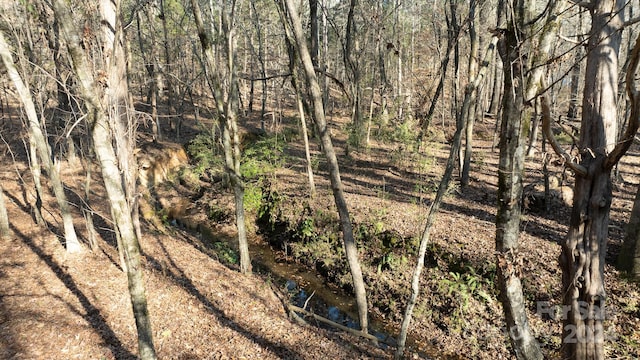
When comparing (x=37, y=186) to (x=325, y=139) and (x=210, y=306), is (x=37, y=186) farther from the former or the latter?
(x=325, y=139)

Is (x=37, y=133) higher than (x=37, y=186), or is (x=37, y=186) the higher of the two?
(x=37, y=133)

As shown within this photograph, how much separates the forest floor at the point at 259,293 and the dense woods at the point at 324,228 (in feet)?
0.15

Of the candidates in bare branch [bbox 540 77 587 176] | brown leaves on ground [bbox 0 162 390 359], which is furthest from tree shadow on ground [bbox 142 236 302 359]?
bare branch [bbox 540 77 587 176]

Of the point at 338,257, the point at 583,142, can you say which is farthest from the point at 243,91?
the point at 583,142

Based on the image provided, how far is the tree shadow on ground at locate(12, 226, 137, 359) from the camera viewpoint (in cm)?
625

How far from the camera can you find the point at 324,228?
12383 millimetres

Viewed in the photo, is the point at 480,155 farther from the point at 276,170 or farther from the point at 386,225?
the point at 276,170

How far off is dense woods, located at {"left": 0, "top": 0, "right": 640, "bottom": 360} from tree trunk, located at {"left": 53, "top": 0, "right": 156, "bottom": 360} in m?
0.02

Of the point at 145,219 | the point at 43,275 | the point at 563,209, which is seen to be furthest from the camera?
the point at 145,219

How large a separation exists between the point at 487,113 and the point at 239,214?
2522 centimetres

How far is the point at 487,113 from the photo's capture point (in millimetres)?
27922

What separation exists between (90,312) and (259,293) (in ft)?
12.4

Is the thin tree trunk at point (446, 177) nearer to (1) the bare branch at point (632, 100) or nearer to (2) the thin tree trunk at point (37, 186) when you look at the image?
(1) the bare branch at point (632, 100)

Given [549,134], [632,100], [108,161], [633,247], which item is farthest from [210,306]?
[633,247]
